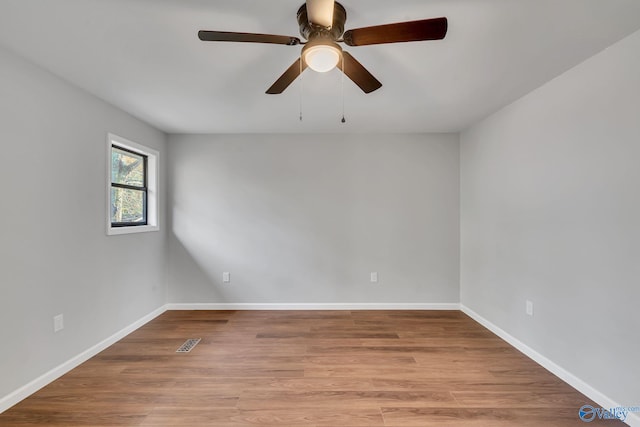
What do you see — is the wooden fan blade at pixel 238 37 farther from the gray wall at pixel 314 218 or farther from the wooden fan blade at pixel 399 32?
the gray wall at pixel 314 218

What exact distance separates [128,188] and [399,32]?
10.5 feet

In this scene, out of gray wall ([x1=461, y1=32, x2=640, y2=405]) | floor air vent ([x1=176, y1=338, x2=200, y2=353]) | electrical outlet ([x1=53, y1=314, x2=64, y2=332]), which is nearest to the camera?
gray wall ([x1=461, y1=32, x2=640, y2=405])

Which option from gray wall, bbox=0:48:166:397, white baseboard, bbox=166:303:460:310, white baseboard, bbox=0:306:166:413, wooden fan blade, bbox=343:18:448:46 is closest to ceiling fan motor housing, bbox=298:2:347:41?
wooden fan blade, bbox=343:18:448:46

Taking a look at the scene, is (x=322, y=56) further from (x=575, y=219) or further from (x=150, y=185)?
(x=150, y=185)

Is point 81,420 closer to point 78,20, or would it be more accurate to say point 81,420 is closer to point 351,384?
point 351,384

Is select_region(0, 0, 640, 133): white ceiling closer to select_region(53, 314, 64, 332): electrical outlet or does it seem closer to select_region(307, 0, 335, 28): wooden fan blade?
select_region(307, 0, 335, 28): wooden fan blade

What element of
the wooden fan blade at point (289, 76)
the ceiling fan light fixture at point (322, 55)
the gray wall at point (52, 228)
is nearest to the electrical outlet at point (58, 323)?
the gray wall at point (52, 228)

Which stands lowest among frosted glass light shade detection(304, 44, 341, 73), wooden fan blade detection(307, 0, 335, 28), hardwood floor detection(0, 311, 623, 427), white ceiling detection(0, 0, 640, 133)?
hardwood floor detection(0, 311, 623, 427)

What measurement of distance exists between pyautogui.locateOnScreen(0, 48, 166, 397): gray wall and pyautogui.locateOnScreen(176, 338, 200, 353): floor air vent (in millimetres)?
730

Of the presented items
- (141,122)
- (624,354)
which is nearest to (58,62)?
(141,122)

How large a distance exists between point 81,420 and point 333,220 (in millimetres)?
2900

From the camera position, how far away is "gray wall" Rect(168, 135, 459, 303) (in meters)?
3.88

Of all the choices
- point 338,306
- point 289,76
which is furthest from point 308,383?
point 289,76

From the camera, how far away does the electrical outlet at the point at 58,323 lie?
227 cm
